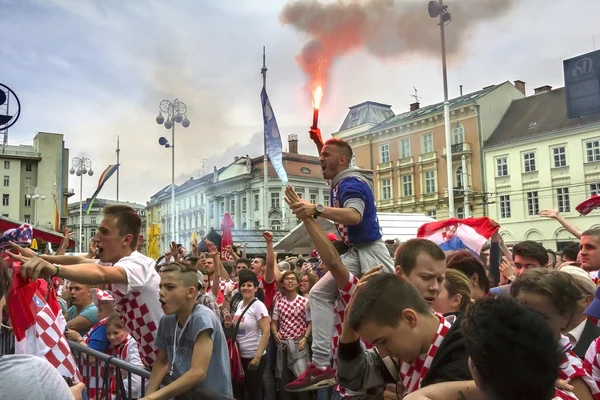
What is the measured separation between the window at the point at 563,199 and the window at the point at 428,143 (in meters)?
10.8

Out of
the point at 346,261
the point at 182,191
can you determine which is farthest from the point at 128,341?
the point at 182,191

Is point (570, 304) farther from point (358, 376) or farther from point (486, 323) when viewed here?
point (486, 323)

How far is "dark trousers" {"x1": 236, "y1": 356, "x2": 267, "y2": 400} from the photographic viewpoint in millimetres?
7219

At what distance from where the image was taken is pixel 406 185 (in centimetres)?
4872

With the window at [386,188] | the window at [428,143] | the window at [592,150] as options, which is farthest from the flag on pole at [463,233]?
the window at [386,188]

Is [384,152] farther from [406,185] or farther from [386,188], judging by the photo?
[406,185]

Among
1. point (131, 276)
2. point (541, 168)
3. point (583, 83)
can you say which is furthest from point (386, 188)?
point (131, 276)

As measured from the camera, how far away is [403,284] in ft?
7.58

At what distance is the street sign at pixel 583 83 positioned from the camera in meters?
21.8

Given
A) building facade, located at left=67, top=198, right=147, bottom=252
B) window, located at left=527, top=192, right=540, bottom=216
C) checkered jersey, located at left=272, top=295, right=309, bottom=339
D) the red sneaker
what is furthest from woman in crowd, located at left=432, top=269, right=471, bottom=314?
building facade, located at left=67, top=198, right=147, bottom=252

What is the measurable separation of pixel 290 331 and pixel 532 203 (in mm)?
37363

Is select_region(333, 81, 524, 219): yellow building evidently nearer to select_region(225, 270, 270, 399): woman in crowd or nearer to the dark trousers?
select_region(225, 270, 270, 399): woman in crowd

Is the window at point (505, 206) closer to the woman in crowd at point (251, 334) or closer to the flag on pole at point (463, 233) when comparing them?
the flag on pole at point (463, 233)

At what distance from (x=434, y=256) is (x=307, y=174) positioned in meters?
52.3
